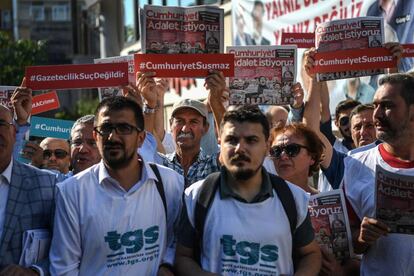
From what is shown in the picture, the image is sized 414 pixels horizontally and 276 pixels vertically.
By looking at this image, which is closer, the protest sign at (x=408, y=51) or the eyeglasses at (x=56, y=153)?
the protest sign at (x=408, y=51)

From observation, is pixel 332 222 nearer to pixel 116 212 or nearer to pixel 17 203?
pixel 116 212

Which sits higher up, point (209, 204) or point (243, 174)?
point (243, 174)

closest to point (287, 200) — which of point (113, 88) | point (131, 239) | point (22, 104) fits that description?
point (131, 239)

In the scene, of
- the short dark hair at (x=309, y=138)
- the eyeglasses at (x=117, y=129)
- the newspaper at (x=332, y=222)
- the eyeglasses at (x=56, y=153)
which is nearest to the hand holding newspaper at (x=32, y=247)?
the eyeglasses at (x=117, y=129)

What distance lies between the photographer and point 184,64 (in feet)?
17.9

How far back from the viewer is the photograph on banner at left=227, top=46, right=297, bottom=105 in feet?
18.5

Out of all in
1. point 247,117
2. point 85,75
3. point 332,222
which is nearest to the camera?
point 247,117

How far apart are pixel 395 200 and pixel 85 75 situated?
249 centimetres

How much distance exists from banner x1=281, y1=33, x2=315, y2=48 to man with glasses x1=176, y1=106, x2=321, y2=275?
8.48 ft

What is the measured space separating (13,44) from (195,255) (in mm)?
26689

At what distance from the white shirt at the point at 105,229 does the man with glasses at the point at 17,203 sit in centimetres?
13

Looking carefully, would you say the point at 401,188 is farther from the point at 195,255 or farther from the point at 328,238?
the point at 195,255

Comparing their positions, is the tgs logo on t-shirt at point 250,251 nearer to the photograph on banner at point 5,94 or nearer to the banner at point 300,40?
the photograph on banner at point 5,94

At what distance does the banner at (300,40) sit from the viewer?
652 cm
